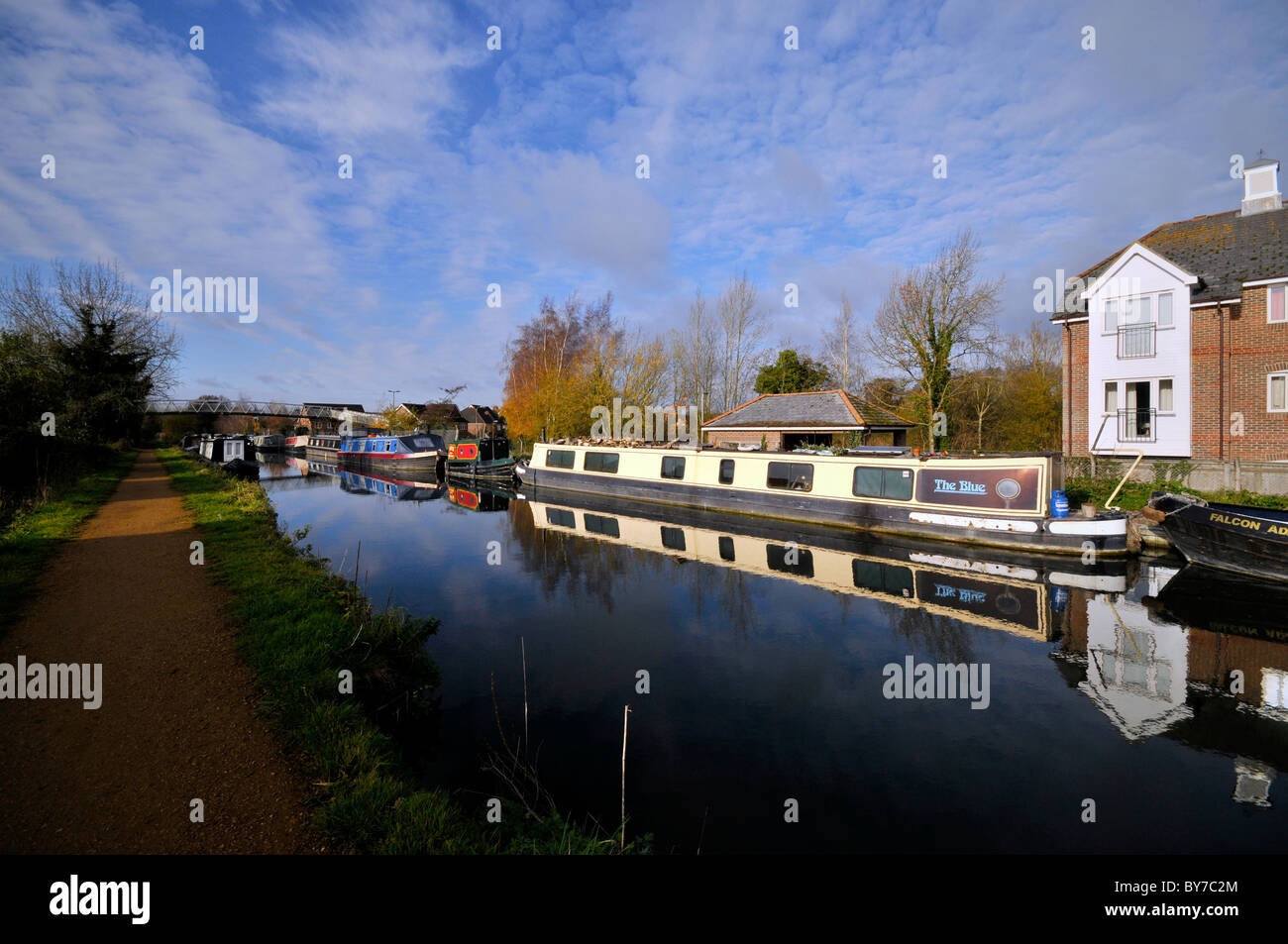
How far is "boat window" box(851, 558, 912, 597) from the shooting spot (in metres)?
10.2

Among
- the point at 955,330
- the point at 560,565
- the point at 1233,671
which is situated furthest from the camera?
the point at 955,330

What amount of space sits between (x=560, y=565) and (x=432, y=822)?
28.3ft

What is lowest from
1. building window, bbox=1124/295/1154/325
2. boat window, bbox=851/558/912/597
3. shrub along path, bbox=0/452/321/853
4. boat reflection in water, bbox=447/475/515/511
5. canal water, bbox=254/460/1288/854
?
canal water, bbox=254/460/1288/854

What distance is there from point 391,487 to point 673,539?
1807 cm

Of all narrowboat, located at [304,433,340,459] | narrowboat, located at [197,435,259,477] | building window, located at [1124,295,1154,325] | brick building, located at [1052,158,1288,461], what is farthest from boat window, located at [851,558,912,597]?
narrowboat, located at [304,433,340,459]

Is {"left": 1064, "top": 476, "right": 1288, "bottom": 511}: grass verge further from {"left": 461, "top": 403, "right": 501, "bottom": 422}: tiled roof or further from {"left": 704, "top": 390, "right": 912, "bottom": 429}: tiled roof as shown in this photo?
{"left": 461, "top": 403, "right": 501, "bottom": 422}: tiled roof

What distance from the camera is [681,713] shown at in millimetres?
5742

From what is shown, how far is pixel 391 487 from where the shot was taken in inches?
1078

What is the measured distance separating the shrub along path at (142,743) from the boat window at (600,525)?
979 cm

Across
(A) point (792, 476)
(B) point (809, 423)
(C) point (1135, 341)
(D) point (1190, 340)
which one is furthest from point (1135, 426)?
(A) point (792, 476)

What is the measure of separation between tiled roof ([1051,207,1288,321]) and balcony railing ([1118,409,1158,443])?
366 cm

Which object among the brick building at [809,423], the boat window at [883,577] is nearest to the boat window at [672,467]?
the brick building at [809,423]
